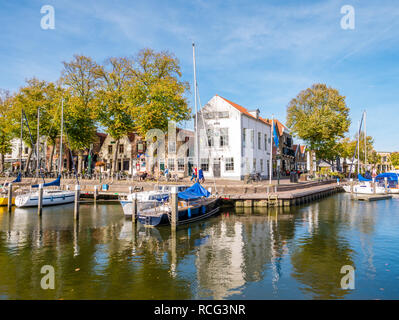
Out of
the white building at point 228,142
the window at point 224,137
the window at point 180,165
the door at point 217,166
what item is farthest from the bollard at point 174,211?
the window at point 180,165

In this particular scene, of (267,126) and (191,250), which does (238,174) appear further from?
(191,250)

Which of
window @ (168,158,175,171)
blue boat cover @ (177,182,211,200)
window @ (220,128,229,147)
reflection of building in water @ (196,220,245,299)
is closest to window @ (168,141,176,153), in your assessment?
window @ (168,158,175,171)

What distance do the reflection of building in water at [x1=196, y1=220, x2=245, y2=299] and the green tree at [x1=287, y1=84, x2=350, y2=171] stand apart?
36.1m

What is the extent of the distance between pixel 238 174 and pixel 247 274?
1195 inches

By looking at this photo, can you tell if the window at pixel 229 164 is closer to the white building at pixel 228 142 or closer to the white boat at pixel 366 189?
the white building at pixel 228 142

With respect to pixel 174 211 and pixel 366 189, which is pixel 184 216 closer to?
pixel 174 211

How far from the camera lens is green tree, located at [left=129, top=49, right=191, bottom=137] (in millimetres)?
38341

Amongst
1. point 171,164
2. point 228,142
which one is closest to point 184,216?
point 228,142

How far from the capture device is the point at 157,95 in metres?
38.3

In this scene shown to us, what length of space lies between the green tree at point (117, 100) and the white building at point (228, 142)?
11514 mm

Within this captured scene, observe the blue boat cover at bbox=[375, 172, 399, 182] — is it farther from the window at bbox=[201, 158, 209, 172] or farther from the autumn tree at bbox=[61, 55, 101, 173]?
the autumn tree at bbox=[61, 55, 101, 173]

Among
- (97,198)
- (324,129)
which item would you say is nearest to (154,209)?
(97,198)

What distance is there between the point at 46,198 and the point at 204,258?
2410cm

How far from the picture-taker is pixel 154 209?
2175 centimetres
